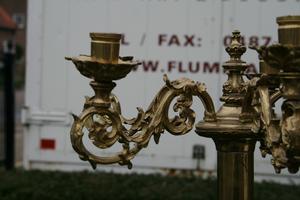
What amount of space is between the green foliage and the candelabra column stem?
134 inches

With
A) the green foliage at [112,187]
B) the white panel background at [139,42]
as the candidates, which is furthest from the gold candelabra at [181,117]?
the white panel background at [139,42]

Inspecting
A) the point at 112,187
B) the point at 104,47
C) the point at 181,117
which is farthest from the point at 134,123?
the point at 112,187

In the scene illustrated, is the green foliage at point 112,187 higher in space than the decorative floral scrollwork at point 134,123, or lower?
lower

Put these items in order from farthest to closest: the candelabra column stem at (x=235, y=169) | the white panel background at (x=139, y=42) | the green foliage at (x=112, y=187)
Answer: the white panel background at (x=139, y=42)
the green foliage at (x=112, y=187)
the candelabra column stem at (x=235, y=169)

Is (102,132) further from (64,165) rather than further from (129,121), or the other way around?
(64,165)

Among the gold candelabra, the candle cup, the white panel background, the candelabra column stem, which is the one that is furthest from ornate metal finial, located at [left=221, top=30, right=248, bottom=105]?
the white panel background

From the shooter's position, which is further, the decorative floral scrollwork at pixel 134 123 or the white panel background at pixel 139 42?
the white panel background at pixel 139 42

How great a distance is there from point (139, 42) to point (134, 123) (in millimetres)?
3897

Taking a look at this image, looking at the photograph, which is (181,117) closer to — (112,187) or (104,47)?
(104,47)

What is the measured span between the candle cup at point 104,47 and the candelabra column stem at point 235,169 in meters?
0.41

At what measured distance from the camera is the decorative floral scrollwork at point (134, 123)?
2.23 m

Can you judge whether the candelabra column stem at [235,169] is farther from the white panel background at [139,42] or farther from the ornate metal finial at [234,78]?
the white panel background at [139,42]

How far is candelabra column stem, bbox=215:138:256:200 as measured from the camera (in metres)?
2.27

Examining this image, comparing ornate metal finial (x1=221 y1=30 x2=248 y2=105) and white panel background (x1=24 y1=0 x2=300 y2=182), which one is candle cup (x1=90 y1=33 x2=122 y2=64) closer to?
ornate metal finial (x1=221 y1=30 x2=248 y2=105)
